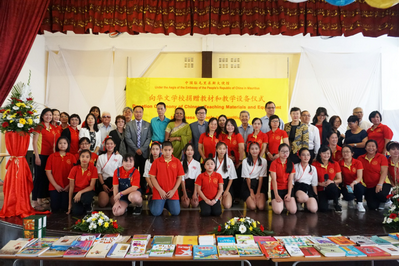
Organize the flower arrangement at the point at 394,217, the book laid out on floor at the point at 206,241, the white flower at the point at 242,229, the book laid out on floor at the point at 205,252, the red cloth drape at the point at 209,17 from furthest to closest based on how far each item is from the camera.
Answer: the red cloth drape at the point at 209,17 < the flower arrangement at the point at 394,217 < the white flower at the point at 242,229 < the book laid out on floor at the point at 206,241 < the book laid out on floor at the point at 205,252

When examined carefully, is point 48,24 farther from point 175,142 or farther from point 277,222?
point 277,222

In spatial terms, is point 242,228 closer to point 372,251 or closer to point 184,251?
point 184,251

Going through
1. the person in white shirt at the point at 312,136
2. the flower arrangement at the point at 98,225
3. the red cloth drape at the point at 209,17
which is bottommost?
the flower arrangement at the point at 98,225

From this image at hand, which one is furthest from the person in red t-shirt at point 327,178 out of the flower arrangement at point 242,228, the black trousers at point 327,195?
the flower arrangement at point 242,228

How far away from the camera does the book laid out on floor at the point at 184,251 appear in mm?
2182

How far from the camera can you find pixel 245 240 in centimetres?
243

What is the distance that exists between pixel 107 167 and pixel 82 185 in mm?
401

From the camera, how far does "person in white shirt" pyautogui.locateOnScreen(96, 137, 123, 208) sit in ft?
13.4

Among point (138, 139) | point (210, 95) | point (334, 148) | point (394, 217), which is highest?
point (210, 95)

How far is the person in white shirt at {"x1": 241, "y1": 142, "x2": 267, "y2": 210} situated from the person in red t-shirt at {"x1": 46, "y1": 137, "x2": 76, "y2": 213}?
242cm

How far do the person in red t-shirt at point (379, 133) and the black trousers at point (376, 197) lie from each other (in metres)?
0.67

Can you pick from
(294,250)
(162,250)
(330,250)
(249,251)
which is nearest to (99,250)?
(162,250)

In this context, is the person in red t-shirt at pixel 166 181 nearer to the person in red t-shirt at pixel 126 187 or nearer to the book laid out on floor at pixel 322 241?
the person in red t-shirt at pixel 126 187

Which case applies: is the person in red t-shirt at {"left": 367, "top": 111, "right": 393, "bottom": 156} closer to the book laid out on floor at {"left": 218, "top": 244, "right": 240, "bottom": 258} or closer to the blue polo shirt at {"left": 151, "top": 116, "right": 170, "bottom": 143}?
the blue polo shirt at {"left": 151, "top": 116, "right": 170, "bottom": 143}
